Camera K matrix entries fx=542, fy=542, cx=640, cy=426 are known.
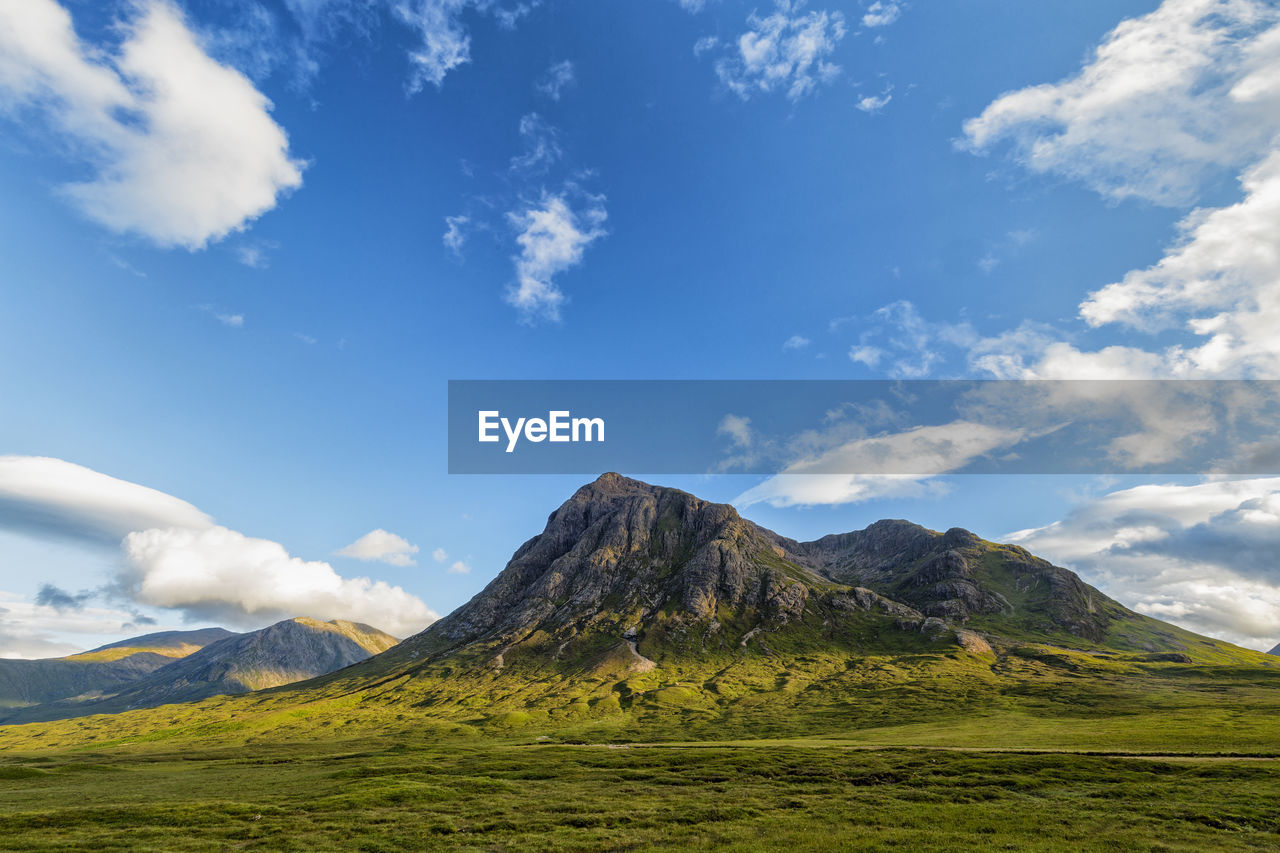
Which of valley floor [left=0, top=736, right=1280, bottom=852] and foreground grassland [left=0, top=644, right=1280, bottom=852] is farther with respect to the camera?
foreground grassland [left=0, top=644, right=1280, bottom=852]

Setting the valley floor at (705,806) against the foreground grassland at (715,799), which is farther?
the foreground grassland at (715,799)

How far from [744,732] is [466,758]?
110170 millimetres

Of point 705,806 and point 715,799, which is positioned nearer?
point 705,806

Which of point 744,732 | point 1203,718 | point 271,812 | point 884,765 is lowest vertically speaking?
point 744,732

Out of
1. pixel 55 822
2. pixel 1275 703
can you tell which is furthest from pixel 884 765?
pixel 1275 703

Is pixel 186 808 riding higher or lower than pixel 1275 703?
higher

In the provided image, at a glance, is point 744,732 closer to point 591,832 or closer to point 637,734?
point 637,734

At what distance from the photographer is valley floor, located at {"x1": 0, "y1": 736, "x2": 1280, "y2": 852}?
151 feet

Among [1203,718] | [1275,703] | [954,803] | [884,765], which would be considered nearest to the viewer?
[954,803]

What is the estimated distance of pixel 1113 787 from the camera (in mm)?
62375

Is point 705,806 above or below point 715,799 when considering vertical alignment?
above

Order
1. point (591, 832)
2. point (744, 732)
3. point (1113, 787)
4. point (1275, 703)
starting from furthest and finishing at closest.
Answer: point (744, 732) < point (1275, 703) < point (1113, 787) < point (591, 832)

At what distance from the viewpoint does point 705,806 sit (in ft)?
190

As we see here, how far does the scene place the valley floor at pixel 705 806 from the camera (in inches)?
1812
